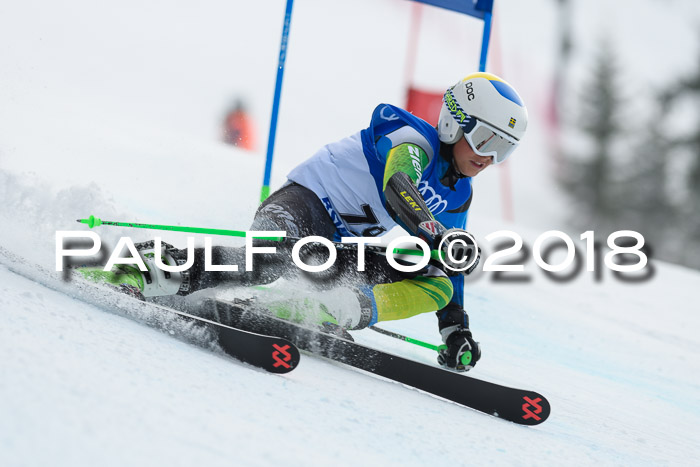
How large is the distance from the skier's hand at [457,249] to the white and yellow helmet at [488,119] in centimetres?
47

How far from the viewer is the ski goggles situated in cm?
275

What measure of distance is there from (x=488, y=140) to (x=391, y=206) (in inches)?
18.3

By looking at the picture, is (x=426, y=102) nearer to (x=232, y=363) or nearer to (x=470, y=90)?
(x=470, y=90)

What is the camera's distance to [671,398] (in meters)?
3.88

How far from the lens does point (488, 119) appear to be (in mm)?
2746

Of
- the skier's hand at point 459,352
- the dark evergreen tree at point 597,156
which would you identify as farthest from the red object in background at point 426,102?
the dark evergreen tree at point 597,156

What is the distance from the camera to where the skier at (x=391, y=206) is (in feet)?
8.54

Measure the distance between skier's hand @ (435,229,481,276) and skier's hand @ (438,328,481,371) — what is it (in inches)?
23.8

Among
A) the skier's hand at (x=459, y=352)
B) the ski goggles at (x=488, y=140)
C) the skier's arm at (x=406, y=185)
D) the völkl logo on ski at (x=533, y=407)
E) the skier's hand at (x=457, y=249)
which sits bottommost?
the völkl logo on ski at (x=533, y=407)

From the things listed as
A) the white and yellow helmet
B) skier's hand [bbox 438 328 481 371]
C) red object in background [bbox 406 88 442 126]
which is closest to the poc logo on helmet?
the white and yellow helmet

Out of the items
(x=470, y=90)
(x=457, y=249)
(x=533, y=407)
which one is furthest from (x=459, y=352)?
(x=470, y=90)

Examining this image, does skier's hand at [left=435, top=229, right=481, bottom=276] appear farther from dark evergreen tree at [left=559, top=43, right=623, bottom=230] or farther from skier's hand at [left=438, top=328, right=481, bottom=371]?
dark evergreen tree at [left=559, top=43, right=623, bottom=230]

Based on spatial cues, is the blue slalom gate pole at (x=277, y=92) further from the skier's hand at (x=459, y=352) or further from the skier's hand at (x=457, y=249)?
the skier's hand at (x=457, y=249)

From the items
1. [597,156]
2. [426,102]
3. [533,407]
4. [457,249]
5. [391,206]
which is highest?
→ [597,156]
